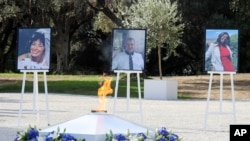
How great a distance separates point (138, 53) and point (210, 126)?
2444 millimetres

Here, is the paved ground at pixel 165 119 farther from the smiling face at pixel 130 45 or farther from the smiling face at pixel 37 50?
the smiling face at pixel 130 45

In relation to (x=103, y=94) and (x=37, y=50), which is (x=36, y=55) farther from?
(x=103, y=94)

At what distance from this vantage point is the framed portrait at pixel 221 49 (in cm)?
1535

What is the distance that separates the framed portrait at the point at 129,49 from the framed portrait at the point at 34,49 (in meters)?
1.60

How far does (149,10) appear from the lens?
39562mm

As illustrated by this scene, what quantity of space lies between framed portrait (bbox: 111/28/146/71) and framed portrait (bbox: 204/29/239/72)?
1.57 meters

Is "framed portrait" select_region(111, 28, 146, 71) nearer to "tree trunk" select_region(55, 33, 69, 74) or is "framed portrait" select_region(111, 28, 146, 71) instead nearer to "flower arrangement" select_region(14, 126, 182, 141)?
"flower arrangement" select_region(14, 126, 182, 141)

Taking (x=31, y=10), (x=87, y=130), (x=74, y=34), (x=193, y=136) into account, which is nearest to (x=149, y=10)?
(x=31, y=10)

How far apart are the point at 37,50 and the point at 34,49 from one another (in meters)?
0.08

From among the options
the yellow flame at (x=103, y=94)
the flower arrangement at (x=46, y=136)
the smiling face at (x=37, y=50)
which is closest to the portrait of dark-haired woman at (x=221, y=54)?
the smiling face at (x=37, y=50)

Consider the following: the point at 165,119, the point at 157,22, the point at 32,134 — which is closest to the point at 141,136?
the point at 32,134

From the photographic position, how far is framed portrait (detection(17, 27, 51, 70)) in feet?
50.1

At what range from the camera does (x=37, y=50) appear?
603 inches

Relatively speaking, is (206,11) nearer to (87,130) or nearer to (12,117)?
(12,117)
